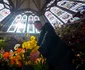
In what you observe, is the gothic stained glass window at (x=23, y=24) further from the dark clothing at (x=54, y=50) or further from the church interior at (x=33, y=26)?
the dark clothing at (x=54, y=50)

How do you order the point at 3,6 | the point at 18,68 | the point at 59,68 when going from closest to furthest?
the point at 59,68
the point at 18,68
the point at 3,6

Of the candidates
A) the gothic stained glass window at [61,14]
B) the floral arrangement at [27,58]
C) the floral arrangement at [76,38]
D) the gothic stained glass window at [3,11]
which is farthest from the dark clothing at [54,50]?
the gothic stained glass window at [3,11]

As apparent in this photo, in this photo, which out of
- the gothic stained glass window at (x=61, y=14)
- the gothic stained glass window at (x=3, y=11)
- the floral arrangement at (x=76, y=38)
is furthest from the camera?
the gothic stained glass window at (x=3, y=11)

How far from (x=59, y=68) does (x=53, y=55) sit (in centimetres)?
20

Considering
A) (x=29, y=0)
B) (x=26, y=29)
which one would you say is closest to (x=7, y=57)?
(x=26, y=29)

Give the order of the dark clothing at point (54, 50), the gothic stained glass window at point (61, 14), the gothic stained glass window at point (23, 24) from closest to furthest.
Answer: the dark clothing at point (54, 50) → the gothic stained glass window at point (61, 14) → the gothic stained glass window at point (23, 24)

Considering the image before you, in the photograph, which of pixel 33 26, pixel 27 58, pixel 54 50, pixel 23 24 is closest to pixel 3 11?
pixel 23 24

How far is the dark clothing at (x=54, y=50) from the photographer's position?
2.68m

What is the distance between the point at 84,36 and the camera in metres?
3.46

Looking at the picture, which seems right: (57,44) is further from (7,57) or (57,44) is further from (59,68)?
(7,57)

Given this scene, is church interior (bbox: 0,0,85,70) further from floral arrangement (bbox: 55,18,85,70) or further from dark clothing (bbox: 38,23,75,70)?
dark clothing (bbox: 38,23,75,70)

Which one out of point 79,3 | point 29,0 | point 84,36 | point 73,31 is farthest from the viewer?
point 29,0

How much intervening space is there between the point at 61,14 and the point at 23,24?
2.03 meters

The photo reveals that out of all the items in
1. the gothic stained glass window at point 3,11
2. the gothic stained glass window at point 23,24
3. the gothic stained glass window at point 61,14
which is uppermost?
the gothic stained glass window at point 3,11
